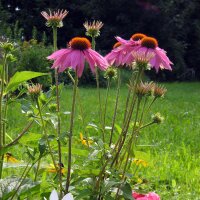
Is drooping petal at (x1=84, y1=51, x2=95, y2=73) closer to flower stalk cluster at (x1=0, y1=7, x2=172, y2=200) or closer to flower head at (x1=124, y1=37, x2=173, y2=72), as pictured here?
flower stalk cluster at (x1=0, y1=7, x2=172, y2=200)

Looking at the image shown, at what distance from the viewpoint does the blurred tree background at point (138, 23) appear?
12.7m

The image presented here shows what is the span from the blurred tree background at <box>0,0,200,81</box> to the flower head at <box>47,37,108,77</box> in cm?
1094

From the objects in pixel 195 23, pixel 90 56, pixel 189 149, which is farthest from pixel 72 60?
pixel 195 23

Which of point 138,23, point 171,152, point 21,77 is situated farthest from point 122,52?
point 138,23

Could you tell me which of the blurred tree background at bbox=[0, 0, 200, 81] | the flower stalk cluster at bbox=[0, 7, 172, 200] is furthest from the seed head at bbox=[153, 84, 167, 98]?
the blurred tree background at bbox=[0, 0, 200, 81]

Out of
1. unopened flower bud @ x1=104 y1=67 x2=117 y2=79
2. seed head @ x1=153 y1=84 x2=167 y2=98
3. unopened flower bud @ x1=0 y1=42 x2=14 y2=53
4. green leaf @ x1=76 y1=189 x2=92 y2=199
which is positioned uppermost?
unopened flower bud @ x1=0 y1=42 x2=14 y2=53

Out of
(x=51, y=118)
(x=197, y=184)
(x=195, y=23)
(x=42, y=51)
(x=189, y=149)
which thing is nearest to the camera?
(x=51, y=118)

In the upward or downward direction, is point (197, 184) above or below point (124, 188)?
below

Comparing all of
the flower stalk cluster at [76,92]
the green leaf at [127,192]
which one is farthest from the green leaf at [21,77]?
the green leaf at [127,192]

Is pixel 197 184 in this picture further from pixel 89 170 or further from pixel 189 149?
pixel 89 170

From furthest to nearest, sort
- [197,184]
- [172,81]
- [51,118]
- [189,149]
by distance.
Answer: [172,81] → [189,149] → [197,184] → [51,118]

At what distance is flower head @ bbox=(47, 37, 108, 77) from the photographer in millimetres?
1021

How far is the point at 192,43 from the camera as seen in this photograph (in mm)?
14141

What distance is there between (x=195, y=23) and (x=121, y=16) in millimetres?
2253
